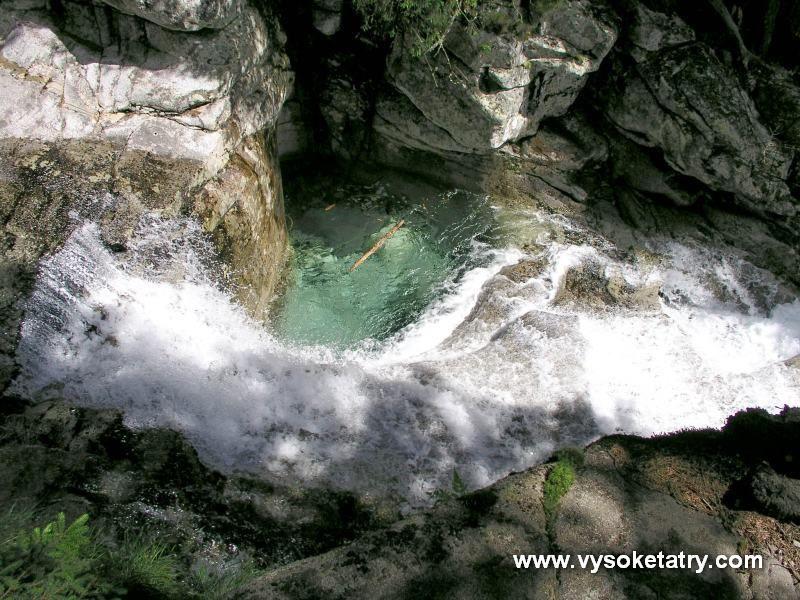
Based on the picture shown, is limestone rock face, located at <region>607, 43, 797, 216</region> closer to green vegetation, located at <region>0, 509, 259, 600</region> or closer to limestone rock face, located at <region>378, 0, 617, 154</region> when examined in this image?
limestone rock face, located at <region>378, 0, 617, 154</region>

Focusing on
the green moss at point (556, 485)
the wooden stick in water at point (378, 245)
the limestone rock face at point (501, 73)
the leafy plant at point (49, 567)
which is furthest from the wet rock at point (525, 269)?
the leafy plant at point (49, 567)

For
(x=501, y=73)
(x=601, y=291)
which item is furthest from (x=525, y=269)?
(x=501, y=73)

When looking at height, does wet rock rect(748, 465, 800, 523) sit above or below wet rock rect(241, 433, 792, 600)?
above

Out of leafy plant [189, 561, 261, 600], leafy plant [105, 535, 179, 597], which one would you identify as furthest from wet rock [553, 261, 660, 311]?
leafy plant [105, 535, 179, 597]

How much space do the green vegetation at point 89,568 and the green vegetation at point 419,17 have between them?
478cm

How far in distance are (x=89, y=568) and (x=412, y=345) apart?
3691 millimetres

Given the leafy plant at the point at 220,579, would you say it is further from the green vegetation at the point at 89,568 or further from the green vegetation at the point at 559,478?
the green vegetation at the point at 559,478

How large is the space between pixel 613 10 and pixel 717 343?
150 inches

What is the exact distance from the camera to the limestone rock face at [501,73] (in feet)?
19.4

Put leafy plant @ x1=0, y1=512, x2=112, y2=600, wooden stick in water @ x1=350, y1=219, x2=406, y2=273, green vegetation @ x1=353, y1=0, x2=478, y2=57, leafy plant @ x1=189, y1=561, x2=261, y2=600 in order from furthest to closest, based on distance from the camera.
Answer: wooden stick in water @ x1=350, y1=219, x2=406, y2=273 < green vegetation @ x1=353, y1=0, x2=478, y2=57 < leafy plant @ x1=189, y1=561, x2=261, y2=600 < leafy plant @ x1=0, y1=512, x2=112, y2=600

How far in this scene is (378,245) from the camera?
23.6 ft

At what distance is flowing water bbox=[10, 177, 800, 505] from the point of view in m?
4.29

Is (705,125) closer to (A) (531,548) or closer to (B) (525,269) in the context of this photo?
(B) (525,269)

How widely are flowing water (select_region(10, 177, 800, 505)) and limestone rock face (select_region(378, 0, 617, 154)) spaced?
1.15 meters
